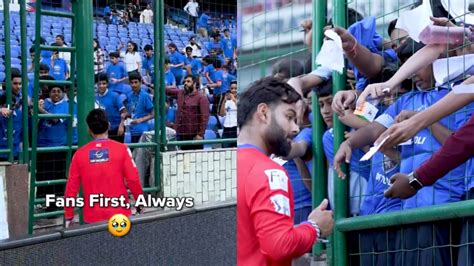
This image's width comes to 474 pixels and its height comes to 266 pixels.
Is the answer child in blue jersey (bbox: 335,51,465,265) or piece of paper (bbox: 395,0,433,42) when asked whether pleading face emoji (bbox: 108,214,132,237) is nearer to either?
child in blue jersey (bbox: 335,51,465,265)

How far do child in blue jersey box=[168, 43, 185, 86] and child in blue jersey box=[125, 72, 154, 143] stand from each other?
12.8 inches

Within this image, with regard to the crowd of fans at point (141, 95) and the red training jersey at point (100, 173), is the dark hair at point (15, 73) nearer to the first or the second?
the crowd of fans at point (141, 95)

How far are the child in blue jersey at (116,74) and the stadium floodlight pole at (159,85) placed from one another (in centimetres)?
25

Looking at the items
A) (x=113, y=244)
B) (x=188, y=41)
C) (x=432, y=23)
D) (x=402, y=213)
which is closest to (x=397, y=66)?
(x=432, y=23)

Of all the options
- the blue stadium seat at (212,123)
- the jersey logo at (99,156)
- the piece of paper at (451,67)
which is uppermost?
the piece of paper at (451,67)

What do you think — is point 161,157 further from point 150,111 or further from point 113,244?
point 113,244

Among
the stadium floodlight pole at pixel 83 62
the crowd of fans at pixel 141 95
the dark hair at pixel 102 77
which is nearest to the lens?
the stadium floodlight pole at pixel 83 62

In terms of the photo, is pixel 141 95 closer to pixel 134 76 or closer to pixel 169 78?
pixel 134 76

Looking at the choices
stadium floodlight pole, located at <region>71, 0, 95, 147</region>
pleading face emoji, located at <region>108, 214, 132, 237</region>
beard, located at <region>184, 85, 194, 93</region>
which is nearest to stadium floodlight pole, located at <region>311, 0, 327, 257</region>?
pleading face emoji, located at <region>108, 214, 132, 237</region>

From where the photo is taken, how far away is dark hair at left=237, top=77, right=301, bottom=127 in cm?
182

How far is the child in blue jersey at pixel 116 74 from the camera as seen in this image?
482 centimetres

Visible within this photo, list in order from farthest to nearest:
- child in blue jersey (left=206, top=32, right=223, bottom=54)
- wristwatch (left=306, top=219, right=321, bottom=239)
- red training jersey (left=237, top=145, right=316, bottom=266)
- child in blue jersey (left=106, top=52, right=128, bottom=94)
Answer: child in blue jersey (left=206, top=32, right=223, bottom=54)
child in blue jersey (left=106, top=52, right=128, bottom=94)
wristwatch (left=306, top=219, right=321, bottom=239)
red training jersey (left=237, top=145, right=316, bottom=266)

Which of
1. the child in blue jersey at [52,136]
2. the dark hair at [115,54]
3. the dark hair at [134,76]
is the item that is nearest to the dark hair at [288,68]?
the child in blue jersey at [52,136]

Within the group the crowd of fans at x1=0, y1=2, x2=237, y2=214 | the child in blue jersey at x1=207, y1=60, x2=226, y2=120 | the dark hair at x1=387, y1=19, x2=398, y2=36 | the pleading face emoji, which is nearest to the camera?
the dark hair at x1=387, y1=19, x2=398, y2=36
